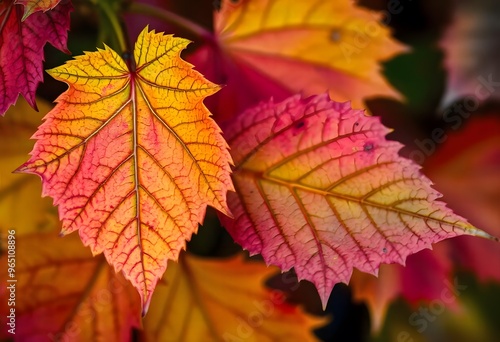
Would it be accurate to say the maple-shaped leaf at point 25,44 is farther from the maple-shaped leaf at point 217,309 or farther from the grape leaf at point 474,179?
the grape leaf at point 474,179

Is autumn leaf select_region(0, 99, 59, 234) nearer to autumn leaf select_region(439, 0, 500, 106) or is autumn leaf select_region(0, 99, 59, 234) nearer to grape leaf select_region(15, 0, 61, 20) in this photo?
grape leaf select_region(15, 0, 61, 20)

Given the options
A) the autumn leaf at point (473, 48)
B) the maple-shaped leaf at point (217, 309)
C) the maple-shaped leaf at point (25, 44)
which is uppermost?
the autumn leaf at point (473, 48)

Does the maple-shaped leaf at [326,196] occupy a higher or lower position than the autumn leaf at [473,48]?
lower

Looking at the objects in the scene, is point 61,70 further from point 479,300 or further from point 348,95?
point 479,300

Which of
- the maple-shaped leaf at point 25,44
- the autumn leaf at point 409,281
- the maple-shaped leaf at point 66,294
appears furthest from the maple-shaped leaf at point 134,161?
the autumn leaf at point 409,281

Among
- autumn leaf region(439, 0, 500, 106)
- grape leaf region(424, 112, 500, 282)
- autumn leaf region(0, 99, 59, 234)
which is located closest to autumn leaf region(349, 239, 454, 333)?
grape leaf region(424, 112, 500, 282)

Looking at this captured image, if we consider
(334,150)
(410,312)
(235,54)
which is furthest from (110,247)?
(410,312)
